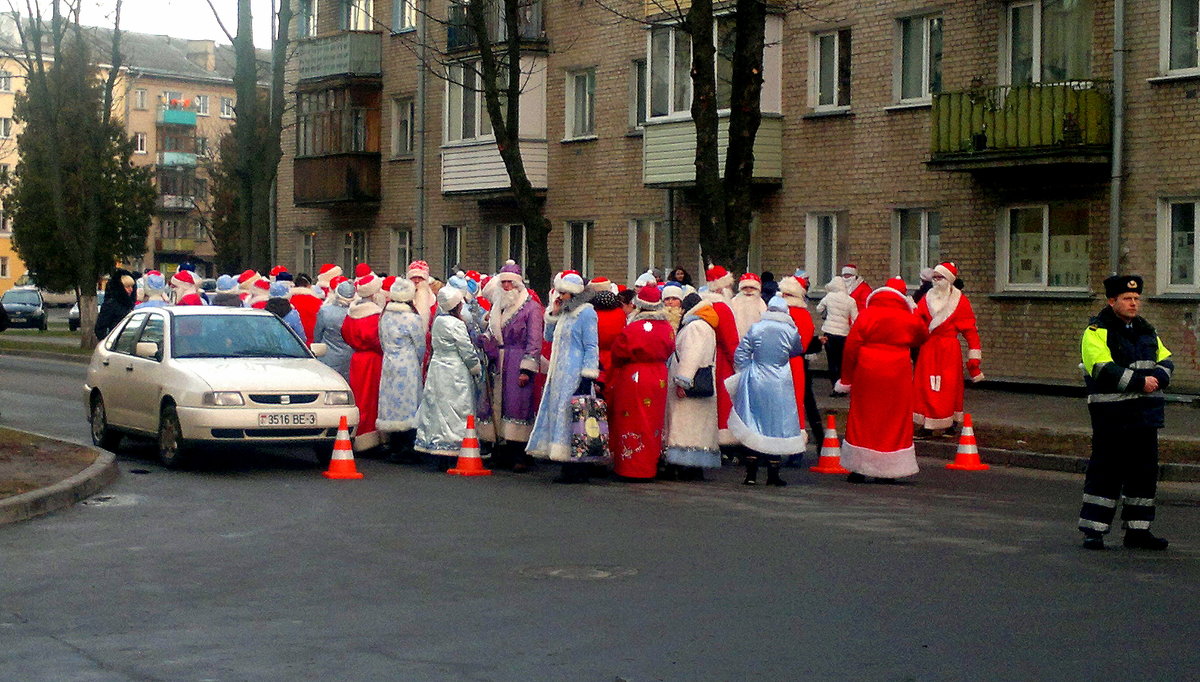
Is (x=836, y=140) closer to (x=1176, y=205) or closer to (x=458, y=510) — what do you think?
(x=1176, y=205)

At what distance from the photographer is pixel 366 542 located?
→ 35.2 feet

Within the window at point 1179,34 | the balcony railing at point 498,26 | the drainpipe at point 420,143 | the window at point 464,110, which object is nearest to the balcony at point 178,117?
the drainpipe at point 420,143

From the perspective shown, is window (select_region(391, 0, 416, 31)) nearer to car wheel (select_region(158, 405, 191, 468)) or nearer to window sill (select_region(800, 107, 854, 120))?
window sill (select_region(800, 107, 854, 120))

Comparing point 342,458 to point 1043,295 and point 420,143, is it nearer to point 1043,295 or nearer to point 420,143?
point 1043,295

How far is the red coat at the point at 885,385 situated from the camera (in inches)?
563

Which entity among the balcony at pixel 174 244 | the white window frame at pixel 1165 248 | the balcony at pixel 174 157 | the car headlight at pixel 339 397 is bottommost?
the car headlight at pixel 339 397

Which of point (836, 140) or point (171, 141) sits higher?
point (171, 141)

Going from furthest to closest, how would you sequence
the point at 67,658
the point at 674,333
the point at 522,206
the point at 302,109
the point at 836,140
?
the point at 302,109, the point at 836,140, the point at 522,206, the point at 674,333, the point at 67,658

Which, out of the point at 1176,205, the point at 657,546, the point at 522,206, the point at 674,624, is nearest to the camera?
the point at 674,624

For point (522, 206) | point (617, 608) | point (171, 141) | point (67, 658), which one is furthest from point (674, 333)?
point (171, 141)

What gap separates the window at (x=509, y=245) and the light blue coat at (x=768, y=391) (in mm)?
24119

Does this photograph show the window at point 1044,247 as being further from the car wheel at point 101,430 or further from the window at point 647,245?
the car wheel at point 101,430

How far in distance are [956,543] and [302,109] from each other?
37.0 m

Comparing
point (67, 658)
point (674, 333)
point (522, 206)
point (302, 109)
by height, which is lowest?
point (67, 658)
